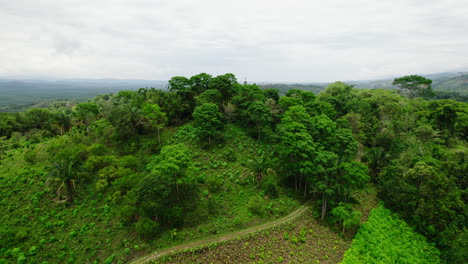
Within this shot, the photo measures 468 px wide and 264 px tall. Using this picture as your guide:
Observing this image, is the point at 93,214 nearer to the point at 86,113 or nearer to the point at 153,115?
the point at 153,115

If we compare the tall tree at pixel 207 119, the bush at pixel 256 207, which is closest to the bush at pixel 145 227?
the bush at pixel 256 207

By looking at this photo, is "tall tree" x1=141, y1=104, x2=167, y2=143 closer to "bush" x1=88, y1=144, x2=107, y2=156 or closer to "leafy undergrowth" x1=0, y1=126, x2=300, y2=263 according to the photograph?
"leafy undergrowth" x1=0, y1=126, x2=300, y2=263

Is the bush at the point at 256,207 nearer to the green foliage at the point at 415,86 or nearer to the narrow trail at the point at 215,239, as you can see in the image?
the narrow trail at the point at 215,239

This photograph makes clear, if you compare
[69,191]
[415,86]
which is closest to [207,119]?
[69,191]

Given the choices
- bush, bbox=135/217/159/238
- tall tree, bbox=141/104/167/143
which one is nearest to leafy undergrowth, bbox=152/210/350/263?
bush, bbox=135/217/159/238

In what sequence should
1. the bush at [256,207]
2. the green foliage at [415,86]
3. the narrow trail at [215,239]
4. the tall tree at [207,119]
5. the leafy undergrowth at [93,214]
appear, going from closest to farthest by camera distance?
1. the narrow trail at [215,239]
2. the leafy undergrowth at [93,214]
3. the bush at [256,207]
4. the tall tree at [207,119]
5. the green foliage at [415,86]
